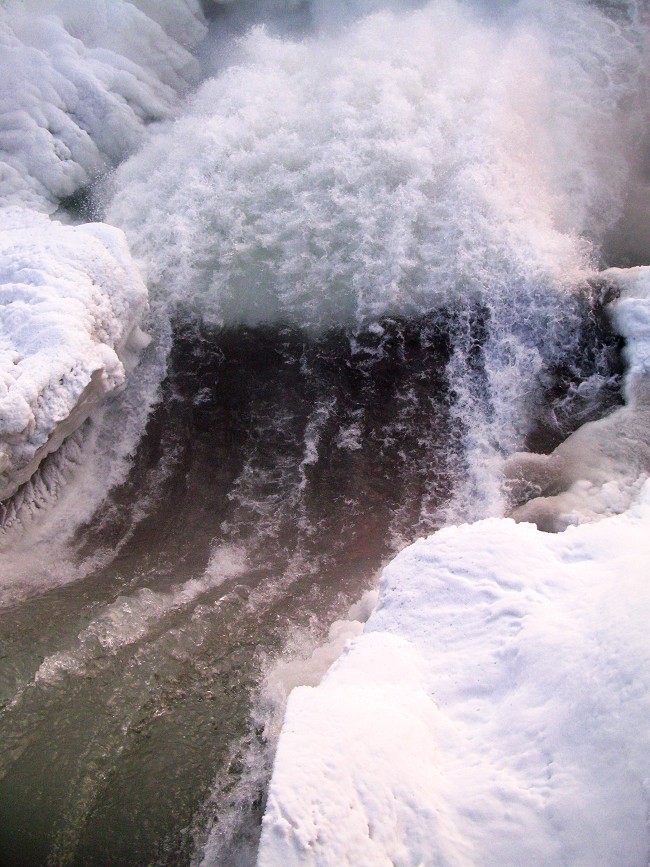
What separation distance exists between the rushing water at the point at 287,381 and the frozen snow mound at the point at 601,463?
20 centimetres

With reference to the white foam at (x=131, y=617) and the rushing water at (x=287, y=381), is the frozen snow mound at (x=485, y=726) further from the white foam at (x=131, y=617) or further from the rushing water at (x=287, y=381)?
the white foam at (x=131, y=617)

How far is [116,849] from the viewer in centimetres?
300

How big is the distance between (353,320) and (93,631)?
362 centimetres

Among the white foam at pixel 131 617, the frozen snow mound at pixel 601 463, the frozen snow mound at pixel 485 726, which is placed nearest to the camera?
the frozen snow mound at pixel 485 726

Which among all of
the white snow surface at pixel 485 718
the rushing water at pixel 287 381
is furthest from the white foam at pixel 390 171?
the white snow surface at pixel 485 718

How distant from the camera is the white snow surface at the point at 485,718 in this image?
2594 millimetres

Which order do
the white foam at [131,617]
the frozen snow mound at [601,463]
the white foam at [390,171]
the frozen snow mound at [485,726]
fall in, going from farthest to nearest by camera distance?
the white foam at [390,171], the frozen snow mound at [601,463], the white foam at [131,617], the frozen snow mound at [485,726]

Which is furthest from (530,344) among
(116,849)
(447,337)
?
(116,849)

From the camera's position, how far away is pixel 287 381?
570 cm

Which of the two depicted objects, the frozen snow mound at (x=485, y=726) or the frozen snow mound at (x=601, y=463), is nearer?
the frozen snow mound at (x=485, y=726)

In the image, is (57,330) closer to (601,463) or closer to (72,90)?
(72,90)

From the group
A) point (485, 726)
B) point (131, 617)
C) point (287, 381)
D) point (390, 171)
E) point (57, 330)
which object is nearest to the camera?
point (485, 726)

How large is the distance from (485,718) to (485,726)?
40 millimetres

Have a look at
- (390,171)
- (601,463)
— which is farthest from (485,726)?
(390,171)
